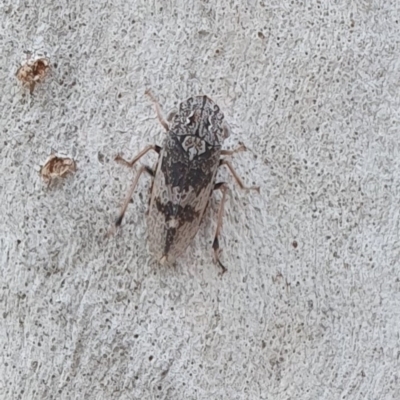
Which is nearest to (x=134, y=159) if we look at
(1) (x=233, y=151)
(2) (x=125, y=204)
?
(2) (x=125, y=204)

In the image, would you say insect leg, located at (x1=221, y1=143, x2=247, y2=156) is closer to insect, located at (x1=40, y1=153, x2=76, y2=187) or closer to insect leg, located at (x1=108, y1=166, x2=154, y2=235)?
insect leg, located at (x1=108, y1=166, x2=154, y2=235)

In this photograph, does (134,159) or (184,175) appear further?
(184,175)

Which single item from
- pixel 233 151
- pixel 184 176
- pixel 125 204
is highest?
pixel 233 151

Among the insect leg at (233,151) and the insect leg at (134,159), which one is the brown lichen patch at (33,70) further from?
the insect leg at (233,151)

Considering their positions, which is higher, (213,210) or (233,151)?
(233,151)

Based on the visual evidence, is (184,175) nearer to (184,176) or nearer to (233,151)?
(184,176)

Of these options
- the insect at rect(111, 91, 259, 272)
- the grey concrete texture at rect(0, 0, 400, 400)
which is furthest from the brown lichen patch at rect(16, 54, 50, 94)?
the insect at rect(111, 91, 259, 272)

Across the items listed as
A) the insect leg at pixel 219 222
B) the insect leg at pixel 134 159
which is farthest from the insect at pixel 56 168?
the insect leg at pixel 219 222
